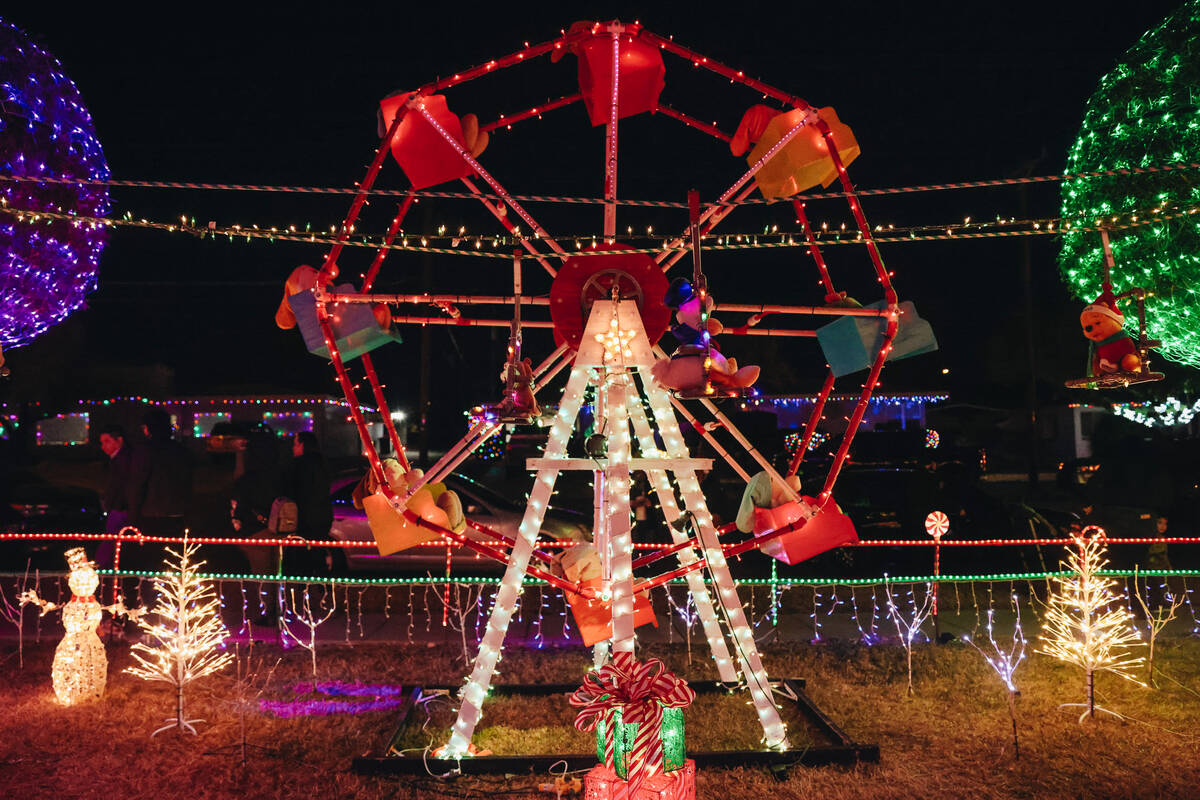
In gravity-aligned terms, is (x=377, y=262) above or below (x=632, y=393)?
above

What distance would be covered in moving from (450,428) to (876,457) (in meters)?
17.8

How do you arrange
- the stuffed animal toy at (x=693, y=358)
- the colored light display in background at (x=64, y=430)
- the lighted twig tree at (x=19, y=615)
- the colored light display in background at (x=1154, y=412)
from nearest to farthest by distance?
the stuffed animal toy at (x=693, y=358), the lighted twig tree at (x=19, y=615), the colored light display in background at (x=1154, y=412), the colored light display in background at (x=64, y=430)

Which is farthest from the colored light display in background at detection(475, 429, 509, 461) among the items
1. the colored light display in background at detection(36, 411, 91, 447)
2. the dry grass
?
the colored light display in background at detection(36, 411, 91, 447)

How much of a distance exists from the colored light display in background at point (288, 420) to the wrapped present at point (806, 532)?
868 inches

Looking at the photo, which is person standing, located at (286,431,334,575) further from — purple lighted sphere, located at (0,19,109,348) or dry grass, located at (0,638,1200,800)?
purple lighted sphere, located at (0,19,109,348)

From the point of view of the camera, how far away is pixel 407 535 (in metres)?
4.36

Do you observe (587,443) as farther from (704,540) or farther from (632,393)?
(704,540)

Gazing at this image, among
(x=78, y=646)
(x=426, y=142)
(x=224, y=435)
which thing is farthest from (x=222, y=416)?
(x=426, y=142)

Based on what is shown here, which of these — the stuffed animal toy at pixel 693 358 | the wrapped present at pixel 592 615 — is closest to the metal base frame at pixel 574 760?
the wrapped present at pixel 592 615

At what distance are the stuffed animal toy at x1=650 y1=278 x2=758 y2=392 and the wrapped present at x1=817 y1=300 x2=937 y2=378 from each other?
76 centimetres

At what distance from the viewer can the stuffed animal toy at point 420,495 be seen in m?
4.41

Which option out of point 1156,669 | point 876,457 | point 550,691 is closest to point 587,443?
point 550,691

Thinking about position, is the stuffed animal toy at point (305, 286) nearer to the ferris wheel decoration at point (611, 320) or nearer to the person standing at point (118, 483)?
the ferris wheel decoration at point (611, 320)

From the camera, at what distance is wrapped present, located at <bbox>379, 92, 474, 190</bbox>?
4.35 m
